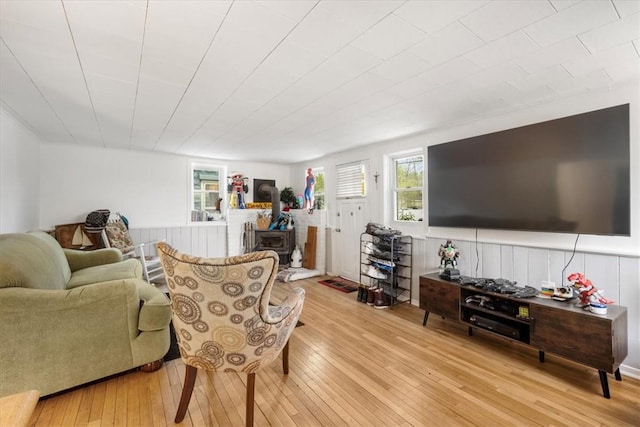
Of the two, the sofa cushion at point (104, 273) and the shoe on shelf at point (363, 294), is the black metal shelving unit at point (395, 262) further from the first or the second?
the sofa cushion at point (104, 273)

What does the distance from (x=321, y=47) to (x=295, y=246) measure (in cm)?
441

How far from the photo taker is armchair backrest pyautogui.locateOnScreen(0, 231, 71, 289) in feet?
5.74

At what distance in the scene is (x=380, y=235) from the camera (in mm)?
3723

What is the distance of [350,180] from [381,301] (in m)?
2.16

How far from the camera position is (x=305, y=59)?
1859 millimetres

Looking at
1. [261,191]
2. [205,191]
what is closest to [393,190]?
[261,191]

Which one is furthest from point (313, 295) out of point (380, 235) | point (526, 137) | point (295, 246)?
point (526, 137)

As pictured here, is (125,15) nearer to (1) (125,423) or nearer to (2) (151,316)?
(2) (151,316)

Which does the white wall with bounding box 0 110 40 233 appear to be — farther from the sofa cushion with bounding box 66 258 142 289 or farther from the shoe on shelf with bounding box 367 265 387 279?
the shoe on shelf with bounding box 367 265 387 279

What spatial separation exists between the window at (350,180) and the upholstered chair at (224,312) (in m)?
3.32

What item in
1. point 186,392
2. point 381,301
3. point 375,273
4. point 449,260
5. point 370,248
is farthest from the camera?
point 370,248

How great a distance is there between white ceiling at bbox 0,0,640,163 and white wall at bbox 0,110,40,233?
0.84ft

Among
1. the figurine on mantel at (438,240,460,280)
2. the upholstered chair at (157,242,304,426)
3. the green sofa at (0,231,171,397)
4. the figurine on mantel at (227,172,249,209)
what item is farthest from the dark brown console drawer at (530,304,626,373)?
the figurine on mantel at (227,172,249,209)

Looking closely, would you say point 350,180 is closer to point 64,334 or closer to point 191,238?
point 191,238
